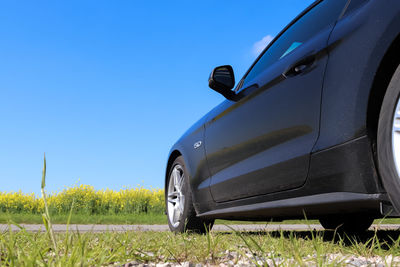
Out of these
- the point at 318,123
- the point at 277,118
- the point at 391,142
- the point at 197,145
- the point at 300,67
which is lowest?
the point at 391,142

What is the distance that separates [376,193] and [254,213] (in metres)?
1.18

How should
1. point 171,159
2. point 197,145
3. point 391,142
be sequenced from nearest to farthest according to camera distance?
point 391,142 < point 197,145 < point 171,159

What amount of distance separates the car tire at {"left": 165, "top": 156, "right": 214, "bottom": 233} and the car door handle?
1779 mm

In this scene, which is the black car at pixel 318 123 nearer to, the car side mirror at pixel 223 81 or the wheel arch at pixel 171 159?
the car side mirror at pixel 223 81

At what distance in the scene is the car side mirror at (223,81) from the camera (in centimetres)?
338

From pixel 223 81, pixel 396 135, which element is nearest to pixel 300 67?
pixel 396 135

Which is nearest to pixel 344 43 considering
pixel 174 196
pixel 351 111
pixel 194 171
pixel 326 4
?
pixel 351 111

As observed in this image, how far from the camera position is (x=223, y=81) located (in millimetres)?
3416

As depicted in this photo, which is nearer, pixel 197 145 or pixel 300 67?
pixel 300 67

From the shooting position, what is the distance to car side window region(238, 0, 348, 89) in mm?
2516

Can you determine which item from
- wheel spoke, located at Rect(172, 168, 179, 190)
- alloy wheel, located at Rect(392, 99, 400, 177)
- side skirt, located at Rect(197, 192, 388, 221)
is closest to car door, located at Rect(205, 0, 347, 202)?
side skirt, located at Rect(197, 192, 388, 221)

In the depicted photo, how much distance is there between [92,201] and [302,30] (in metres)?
9.61

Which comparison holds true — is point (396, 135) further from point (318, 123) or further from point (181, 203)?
point (181, 203)

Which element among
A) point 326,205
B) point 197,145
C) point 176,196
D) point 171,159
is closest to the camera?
point 326,205
